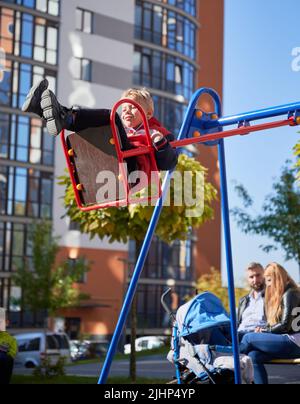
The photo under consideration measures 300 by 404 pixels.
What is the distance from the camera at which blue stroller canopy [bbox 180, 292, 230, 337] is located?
7684 millimetres

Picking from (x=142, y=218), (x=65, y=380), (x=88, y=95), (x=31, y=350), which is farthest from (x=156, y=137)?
(x=88, y=95)

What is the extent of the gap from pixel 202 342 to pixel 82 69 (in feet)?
129

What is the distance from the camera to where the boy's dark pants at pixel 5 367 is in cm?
802

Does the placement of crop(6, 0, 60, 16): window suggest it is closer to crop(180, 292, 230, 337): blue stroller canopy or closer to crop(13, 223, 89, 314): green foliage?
crop(13, 223, 89, 314): green foliage

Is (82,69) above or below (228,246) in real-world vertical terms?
above

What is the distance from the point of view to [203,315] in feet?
25.5

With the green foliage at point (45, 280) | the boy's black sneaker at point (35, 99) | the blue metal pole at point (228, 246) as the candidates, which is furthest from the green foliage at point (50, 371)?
the green foliage at point (45, 280)

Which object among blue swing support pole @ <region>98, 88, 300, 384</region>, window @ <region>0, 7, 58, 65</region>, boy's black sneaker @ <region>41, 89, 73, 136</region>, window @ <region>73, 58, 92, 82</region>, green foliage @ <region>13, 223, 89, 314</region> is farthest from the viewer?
window @ <region>73, 58, 92, 82</region>

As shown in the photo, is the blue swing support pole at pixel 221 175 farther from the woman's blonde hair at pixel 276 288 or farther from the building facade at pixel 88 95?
the building facade at pixel 88 95

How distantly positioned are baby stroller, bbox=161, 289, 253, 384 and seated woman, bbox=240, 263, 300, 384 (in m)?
0.24

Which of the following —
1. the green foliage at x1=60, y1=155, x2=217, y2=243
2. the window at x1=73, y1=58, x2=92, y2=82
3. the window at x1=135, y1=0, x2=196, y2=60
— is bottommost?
the green foliage at x1=60, y1=155, x2=217, y2=243

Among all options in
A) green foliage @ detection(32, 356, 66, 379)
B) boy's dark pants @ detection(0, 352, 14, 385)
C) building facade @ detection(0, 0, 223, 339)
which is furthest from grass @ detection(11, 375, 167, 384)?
building facade @ detection(0, 0, 223, 339)

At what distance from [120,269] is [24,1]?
1557cm

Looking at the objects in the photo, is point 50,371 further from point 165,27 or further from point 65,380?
point 165,27
